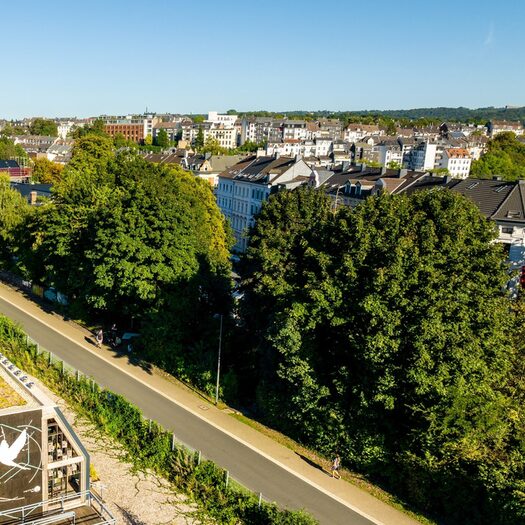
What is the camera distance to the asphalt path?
75.8 ft

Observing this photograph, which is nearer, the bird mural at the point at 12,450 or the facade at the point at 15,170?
the bird mural at the point at 12,450

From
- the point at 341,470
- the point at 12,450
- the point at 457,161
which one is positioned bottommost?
the point at 341,470

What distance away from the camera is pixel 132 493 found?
22891mm

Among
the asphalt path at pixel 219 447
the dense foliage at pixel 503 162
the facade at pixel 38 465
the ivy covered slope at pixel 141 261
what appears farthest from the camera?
the dense foliage at pixel 503 162

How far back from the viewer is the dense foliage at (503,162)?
118638 millimetres

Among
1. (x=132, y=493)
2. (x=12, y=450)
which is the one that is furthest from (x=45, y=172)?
(x=12, y=450)

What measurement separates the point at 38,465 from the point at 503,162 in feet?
408

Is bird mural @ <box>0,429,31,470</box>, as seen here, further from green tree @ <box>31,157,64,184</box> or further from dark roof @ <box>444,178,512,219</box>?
green tree @ <box>31,157,64,184</box>

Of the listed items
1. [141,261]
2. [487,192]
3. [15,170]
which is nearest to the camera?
[141,261]

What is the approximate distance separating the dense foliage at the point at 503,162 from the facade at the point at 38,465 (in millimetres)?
100055

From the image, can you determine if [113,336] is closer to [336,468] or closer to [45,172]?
[336,468]

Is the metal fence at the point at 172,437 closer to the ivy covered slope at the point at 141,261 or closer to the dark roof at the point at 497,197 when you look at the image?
the ivy covered slope at the point at 141,261

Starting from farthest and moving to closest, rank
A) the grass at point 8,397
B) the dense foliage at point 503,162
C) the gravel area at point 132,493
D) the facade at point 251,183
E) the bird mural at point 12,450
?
the dense foliage at point 503,162
the facade at point 251,183
the gravel area at point 132,493
the grass at point 8,397
the bird mural at point 12,450

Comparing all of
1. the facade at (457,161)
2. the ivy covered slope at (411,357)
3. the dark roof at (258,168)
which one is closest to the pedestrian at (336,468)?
the ivy covered slope at (411,357)
